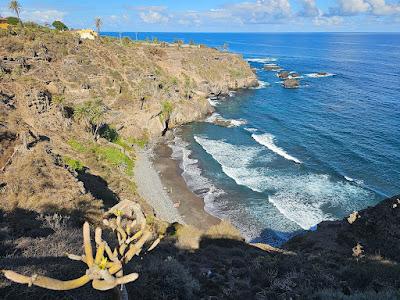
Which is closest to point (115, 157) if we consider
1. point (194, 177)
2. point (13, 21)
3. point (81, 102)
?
point (194, 177)

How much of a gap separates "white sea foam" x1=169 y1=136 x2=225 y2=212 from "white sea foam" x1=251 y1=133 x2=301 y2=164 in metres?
13.1

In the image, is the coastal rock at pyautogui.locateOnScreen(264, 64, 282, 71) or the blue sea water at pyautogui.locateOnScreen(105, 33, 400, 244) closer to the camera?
the blue sea water at pyautogui.locateOnScreen(105, 33, 400, 244)

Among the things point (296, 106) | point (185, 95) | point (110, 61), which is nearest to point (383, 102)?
point (296, 106)

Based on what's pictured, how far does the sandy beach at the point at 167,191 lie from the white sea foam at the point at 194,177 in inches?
28.9

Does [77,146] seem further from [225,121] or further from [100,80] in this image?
[225,121]

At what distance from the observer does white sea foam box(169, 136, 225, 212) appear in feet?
136

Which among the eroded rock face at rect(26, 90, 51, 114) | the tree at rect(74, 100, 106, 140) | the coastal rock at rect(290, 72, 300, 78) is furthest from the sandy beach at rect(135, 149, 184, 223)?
the coastal rock at rect(290, 72, 300, 78)

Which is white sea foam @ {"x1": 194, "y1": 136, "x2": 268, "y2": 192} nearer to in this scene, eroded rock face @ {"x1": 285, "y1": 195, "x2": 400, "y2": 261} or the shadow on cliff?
Result: eroded rock face @ {"x1": 285, "y1": 195, "x2": 400, "y2": 261}

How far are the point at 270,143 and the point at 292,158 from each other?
7.37 meters

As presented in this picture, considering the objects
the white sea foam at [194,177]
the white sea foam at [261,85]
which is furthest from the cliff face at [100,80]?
the white sea foam at [261,85]

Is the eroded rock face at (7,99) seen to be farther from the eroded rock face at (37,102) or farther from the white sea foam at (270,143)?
the white sea foam at (270,143)

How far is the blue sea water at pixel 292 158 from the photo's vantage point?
3854 centimetres

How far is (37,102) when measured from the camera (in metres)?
44.1

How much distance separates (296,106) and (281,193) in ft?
147
